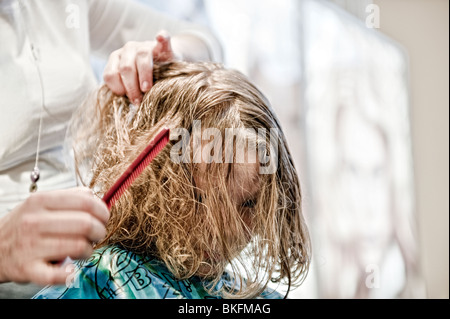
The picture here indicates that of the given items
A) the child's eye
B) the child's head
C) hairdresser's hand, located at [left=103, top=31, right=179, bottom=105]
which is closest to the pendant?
the child's head

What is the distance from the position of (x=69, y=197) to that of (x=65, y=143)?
216mm

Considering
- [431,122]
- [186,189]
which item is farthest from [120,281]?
[431,122]

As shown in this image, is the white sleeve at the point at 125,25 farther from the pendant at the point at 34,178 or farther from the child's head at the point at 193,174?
the pendant at the point at 34,178

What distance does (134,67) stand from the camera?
73 cm

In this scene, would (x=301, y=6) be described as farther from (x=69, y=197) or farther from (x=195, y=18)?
(x=69, y=197)

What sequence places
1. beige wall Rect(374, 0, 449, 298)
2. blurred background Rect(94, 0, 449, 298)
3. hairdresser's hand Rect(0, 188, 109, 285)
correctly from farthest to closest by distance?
beige wall Rect(374, 0, 449, 298), blurred background Rect(94, 0, 449, 298), hairdresser's hand Rect(0, 188, 109, 285)

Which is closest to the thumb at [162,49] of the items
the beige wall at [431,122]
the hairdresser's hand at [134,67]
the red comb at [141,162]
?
the hairdresser's hand at [134,67]

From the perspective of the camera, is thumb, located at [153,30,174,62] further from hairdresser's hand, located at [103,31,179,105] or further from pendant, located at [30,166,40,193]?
pendant, located at [30,166,40,193]

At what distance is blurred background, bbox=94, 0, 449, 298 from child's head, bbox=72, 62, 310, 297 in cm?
14

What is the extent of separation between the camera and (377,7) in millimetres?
1002

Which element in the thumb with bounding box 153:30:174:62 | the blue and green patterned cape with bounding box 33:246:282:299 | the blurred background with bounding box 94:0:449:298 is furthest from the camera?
the blurred background with bounding box 94:0:449:298

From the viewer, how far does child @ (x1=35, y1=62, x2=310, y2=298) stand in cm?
70
